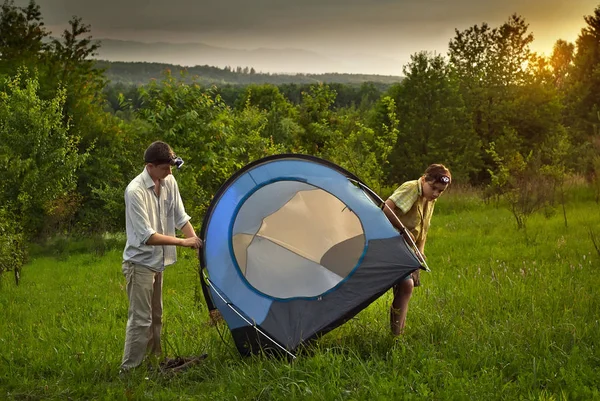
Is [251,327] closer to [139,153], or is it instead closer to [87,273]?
[87,273]

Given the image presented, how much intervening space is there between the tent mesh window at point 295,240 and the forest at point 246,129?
19.1 ft

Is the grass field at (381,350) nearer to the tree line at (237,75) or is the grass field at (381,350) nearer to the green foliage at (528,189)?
the green foliage at (528,189)

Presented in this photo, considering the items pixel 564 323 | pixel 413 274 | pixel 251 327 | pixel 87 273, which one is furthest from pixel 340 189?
pixel 87 273

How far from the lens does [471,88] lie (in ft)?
115

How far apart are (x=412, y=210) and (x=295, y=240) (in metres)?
1.26

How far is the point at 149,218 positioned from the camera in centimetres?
537

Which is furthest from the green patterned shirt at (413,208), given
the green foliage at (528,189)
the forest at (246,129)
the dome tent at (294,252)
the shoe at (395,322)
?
the green foliage at (528,189)

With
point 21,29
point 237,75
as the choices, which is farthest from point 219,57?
point 21,29

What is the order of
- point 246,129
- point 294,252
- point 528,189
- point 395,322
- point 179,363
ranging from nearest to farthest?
point 179,363 < point 395,322 < point 294,252 < point 528,189 < point 246,129

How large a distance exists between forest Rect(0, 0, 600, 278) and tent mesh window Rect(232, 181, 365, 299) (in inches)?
229

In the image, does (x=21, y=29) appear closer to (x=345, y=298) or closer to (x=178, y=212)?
(x=178, y=212)

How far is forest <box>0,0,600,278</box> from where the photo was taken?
46.8 feet

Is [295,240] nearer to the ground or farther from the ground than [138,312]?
farther from the ground

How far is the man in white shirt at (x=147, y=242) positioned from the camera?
17.0 ft
